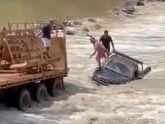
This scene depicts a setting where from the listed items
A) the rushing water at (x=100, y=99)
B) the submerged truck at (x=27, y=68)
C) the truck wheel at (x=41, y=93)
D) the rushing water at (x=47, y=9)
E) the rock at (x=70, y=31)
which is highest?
the submerged truck at (x=27, y=68)

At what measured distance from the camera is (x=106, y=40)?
2491 centimetres

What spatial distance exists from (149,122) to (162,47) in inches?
680

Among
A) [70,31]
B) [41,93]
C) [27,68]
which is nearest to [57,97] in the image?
[41,93]

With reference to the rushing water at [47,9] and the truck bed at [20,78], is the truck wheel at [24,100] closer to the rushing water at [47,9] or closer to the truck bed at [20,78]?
the truck bed at [20,78]

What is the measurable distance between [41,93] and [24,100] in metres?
1.52

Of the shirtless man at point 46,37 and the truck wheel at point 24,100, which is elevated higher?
the shirtless man at point 46,37

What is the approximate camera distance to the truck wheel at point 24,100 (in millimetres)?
16125

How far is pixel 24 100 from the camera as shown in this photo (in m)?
16.5

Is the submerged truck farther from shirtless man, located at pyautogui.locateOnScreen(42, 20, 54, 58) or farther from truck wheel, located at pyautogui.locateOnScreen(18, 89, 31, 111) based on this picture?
shirtless man, located at pyautogui.locateOnScreen(42, 20, 54, 58)

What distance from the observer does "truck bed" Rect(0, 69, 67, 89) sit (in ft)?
51.0

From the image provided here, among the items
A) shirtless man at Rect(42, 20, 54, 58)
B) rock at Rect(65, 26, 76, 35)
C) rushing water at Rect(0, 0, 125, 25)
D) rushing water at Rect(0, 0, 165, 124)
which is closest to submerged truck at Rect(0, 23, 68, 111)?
shirtless man at Rect(42, 20, 54, 58)

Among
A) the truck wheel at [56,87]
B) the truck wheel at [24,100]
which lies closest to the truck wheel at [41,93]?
the truck wheel at [56,87]

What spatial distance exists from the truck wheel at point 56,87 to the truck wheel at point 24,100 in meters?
2.34

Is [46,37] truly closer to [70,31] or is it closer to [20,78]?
[20,78]
